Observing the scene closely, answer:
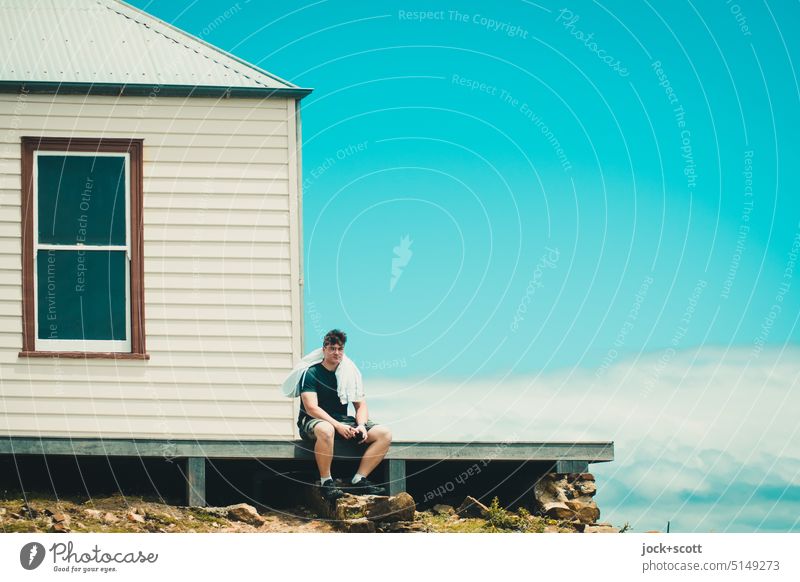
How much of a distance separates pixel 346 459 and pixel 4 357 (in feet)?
11.4

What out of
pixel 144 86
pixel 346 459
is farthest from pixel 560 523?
pixel 144 86

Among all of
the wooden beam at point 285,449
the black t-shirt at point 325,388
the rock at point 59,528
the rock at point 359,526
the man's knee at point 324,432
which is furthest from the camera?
the wooden beam at point 285,449

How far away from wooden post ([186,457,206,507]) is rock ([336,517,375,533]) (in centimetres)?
154

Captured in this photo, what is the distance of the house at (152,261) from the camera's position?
12.2 m

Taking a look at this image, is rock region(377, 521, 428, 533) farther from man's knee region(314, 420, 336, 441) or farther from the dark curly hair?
the dark curly hair

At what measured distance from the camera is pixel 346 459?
12.2m

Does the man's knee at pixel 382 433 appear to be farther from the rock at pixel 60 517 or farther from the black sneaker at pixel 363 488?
the rock at pixel 60 517

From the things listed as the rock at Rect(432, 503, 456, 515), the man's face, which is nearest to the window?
the man's face

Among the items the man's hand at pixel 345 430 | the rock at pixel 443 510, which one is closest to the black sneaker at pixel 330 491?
the man's hand at pixel 345 430

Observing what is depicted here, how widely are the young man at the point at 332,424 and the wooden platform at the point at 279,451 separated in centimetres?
23

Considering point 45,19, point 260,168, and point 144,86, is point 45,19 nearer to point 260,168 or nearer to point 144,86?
point 144,86

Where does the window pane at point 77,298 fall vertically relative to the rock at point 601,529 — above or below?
above

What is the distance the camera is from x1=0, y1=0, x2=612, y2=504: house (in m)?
12.2

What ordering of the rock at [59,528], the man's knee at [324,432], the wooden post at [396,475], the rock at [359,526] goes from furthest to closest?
1. the wooden post at [396,475]
2. the man's knee at [324,432]
3. the rock at [359,526]
4. the rock at [59,528]
